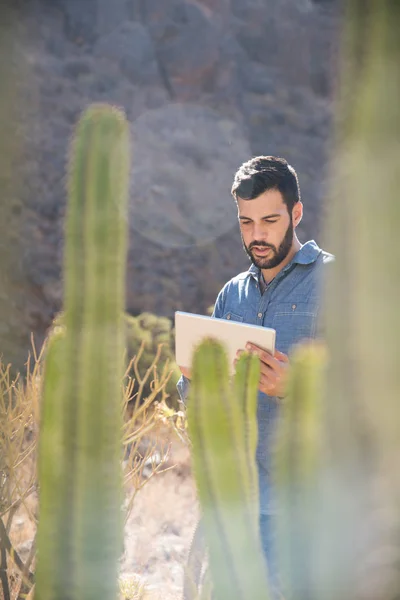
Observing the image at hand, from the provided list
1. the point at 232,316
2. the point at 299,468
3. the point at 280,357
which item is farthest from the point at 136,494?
the point at 299,468

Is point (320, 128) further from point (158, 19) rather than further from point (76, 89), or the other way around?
point (76, 89)

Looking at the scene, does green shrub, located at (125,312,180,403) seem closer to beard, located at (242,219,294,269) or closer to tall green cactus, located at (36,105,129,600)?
beard, located at (242,219,294,269)

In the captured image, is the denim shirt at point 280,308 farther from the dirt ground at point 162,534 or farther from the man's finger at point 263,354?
the dirt ground at point 162,534

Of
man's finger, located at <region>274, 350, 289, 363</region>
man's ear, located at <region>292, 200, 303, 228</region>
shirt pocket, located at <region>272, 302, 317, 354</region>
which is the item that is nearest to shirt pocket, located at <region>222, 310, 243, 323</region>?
shirt pocket, located at <region>272, 302, 317, 354</region>

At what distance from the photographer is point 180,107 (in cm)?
1130

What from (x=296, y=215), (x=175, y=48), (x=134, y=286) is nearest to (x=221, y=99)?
(x=175, y=48)

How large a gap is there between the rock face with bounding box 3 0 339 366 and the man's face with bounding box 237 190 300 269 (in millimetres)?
7770

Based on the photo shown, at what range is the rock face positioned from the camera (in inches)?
401

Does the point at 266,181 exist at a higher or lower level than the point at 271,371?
higher

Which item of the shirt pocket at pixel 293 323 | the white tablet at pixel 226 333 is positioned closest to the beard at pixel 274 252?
the shirt pocket at pixel 293 323

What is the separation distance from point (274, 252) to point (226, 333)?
1.66ft

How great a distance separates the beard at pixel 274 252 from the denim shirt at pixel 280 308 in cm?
3

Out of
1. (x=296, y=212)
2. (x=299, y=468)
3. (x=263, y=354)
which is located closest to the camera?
(x=299, y=468)

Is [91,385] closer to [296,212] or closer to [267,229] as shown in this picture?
[267,229]
